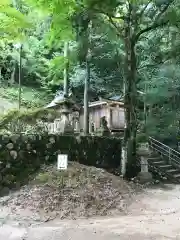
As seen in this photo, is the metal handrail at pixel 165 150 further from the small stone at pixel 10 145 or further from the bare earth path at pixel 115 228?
the small stone at pixel 10 145

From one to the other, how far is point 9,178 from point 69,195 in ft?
6.50

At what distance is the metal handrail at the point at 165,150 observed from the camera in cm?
1298

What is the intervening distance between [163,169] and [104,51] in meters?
5.63

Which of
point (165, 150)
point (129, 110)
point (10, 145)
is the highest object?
point (129, 110)

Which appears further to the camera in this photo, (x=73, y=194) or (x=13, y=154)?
(x=13, y=154)

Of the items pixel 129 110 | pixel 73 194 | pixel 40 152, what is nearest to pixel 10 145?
pixel 40 152

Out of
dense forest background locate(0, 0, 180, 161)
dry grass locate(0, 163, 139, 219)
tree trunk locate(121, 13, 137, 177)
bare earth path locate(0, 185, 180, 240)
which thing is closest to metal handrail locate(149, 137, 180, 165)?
dense forest background locate(0, 0, 180, 161)

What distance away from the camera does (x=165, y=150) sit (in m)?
13.6

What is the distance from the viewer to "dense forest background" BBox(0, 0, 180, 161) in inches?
376

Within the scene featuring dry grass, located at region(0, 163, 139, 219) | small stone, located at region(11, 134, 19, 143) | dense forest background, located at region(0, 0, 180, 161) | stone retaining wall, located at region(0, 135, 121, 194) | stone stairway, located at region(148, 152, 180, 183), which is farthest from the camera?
stone stairway, located at region(148, 152, 180, 183)

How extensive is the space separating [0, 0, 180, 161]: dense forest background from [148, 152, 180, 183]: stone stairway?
1.99 metres

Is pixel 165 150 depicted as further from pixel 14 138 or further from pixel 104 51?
pixel 14 138

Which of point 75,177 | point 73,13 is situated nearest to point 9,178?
point 75,177

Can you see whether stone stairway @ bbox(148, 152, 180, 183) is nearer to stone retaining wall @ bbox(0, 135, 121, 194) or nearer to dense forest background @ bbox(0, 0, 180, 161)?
stone retaining wall @ bbox(0, 135, 121, 194)
